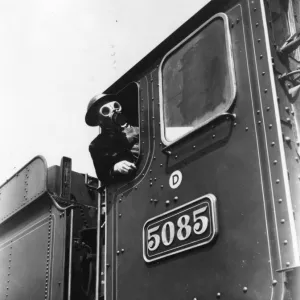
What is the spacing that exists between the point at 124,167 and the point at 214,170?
0.92 m

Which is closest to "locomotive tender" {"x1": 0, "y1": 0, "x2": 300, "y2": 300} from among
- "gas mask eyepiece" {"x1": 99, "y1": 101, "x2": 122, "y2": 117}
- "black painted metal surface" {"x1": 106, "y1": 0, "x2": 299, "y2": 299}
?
"black painted metal surface" {"x1": 106, "y1": 0, "x2": 299, "y2": 299}

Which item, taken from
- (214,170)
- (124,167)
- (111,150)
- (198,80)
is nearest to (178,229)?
(214,170)

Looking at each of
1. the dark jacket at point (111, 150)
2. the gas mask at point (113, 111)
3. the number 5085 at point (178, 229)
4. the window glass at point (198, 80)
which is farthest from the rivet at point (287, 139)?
the gas mask at point (113, 111)

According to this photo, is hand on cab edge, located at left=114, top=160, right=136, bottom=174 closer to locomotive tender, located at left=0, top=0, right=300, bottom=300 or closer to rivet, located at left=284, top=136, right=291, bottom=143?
locomotive tender, located at left=0, top=0, right=300, bottom=300

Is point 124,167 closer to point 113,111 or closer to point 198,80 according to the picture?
point 113,111

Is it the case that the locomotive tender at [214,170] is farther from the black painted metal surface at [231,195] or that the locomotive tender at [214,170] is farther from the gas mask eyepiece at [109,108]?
the gas mask eyepiece at [109,108]

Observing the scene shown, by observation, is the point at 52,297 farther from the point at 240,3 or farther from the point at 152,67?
the point at 240,3

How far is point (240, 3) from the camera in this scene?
3.01 metres

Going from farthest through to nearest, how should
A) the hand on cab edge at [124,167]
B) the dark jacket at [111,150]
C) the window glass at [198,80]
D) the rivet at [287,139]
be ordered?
the dark jacket at [111,150], the hand on cab edge at [124,167], the window glass at [198,80], the rivet at [287,139]

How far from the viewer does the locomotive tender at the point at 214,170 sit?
97.8 inches

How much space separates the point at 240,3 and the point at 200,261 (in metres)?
1.55

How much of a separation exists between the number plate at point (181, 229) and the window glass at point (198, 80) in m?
0.49

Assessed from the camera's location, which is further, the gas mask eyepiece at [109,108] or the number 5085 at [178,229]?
the gas mask eyepiece at [109,108]

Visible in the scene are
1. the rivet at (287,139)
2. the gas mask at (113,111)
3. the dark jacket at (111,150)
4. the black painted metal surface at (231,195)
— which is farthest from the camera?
the gas mask at (113,111)
